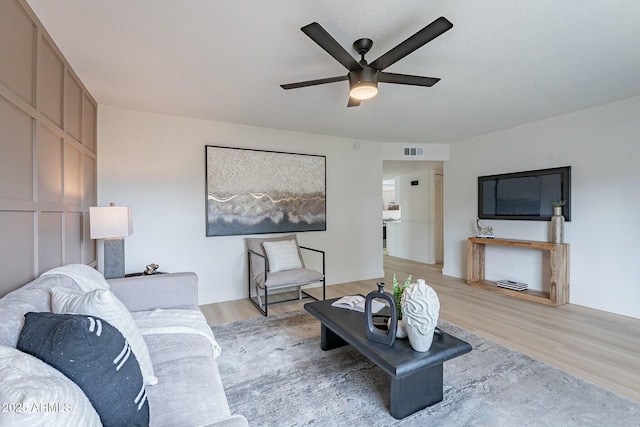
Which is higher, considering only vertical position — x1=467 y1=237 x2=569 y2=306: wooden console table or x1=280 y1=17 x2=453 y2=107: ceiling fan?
x1=280 y1=17 x2=453 y2=107: ceiling fan

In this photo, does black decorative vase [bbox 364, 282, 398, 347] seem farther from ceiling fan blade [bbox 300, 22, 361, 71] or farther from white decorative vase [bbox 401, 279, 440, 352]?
ceiling fan blade [bbox 300, 22, 361, 71]

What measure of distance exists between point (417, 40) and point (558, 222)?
133 inches

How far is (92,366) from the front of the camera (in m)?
0.85

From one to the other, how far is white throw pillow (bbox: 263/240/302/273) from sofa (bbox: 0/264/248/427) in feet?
5.77

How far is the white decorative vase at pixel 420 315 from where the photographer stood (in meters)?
1.60

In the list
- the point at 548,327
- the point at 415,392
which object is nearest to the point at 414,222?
the point at 548,327

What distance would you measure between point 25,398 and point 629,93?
483cm

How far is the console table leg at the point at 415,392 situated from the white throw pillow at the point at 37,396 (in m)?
1.45

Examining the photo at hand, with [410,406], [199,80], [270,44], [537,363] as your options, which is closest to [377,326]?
[410,406]

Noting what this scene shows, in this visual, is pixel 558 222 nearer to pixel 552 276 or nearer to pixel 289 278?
pixel 552 276

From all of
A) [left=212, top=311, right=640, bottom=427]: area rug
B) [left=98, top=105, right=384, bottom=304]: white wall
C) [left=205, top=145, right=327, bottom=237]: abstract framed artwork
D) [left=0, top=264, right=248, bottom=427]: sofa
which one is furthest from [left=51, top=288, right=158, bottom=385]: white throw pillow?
[left=205, top=145, right=327, bottom=237]: abstract framed artwork

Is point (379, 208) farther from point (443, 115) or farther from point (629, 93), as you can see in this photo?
point (629, 93)

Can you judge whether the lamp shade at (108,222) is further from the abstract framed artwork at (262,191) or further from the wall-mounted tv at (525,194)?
the wall-mounted tv at (525,194)

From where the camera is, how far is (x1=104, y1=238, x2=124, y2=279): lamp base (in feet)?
9.15
